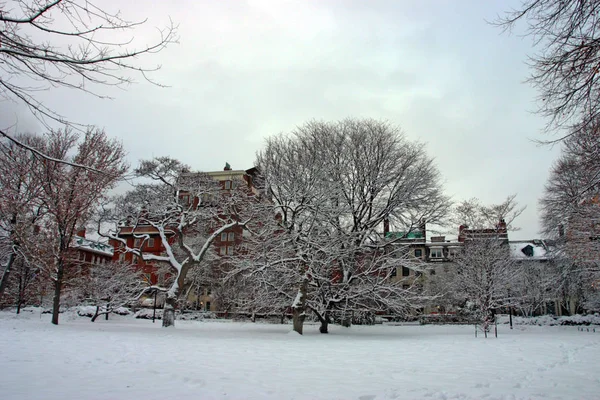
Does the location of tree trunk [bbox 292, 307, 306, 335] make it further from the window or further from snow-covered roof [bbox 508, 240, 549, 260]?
snow-covered roof [bbox 508, 240, 549, 260]

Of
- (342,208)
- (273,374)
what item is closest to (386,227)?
(342,208)

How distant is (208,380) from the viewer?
676 centimetres

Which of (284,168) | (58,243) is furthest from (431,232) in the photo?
(58,243)

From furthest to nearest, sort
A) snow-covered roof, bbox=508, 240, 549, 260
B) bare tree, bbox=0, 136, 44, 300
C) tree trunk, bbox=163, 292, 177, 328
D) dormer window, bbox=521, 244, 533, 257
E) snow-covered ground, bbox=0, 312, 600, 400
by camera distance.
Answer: dormer window, bbox=521, 244, 533, 257, snow-covered roof, bbox=508, 240, 549, 260, tree trunk, bbox=163, 292, 177, 328, bare tree, bbox=0, 136, 44, 300, snow-covered ground, bbox=0, 312, 600, 400

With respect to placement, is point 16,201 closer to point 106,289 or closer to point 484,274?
point 106,289

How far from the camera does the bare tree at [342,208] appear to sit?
19859mm

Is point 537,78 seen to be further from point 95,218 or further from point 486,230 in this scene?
point 486,230

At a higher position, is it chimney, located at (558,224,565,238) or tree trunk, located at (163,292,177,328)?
chimney, located at (558,224,565,238)

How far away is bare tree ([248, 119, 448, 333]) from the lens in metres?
19.9

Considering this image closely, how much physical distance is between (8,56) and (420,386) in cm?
755

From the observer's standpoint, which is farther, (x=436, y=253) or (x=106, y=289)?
(x=436, y=253)

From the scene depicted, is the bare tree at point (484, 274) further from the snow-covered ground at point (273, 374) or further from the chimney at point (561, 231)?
the snow-covered ground at point (273, 374)

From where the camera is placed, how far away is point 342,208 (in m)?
21.0

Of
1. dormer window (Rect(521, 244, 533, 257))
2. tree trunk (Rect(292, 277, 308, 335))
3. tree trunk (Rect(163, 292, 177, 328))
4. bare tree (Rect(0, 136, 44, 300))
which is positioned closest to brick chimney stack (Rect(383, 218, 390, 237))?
tree trunk (Rect(292, 277, 308, 335))
